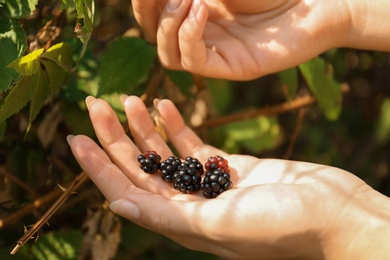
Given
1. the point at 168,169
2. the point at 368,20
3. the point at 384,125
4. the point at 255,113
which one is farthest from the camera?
the point at 384,125

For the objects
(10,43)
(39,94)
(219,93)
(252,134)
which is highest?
(10,43)

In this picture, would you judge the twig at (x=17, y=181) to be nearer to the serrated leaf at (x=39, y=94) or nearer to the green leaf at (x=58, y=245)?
the green leaf at (x=58, y=245)

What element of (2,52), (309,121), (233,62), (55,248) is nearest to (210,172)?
(233,62)

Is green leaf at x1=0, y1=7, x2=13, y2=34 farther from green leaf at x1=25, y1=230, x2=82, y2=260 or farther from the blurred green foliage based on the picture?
green leaf at x1=25, y1=230, x2=82, y2=260

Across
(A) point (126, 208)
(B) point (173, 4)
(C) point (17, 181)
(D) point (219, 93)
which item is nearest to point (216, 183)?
(A) point (126, 208)

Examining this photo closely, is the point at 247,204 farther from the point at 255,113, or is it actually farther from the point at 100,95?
the point at 255,113

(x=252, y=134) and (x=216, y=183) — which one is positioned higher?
(x=216, y=183)

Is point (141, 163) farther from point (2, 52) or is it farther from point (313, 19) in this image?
point (313, 19)

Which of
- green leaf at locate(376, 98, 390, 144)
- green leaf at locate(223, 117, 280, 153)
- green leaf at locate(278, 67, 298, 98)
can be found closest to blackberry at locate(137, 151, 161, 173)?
green leaf at locate(278, 67, 298, 98)
